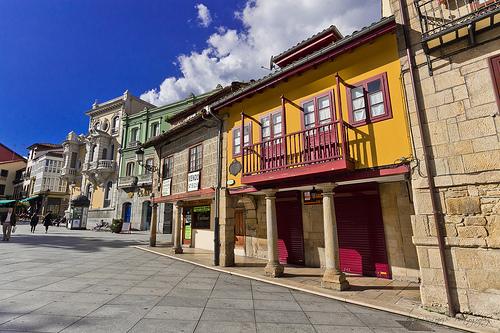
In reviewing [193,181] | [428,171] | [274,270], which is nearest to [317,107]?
[428,171]

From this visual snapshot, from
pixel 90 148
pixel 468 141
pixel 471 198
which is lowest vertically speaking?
pixel 471 198

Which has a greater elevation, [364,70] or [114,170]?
[114,170]

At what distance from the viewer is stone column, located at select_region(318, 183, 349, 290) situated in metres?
7.04

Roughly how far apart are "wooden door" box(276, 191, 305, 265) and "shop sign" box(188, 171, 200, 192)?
12.4 ft

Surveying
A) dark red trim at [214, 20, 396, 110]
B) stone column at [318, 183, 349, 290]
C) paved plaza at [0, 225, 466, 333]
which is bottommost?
paved plaza at [0, 225, 466, 333]

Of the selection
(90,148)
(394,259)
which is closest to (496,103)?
(394,259)

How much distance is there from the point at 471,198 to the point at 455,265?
137 centimetres

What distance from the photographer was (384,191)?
836 centimetres

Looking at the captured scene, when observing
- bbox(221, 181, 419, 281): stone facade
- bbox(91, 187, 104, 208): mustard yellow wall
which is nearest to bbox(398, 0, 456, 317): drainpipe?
bbox(221, 181, 419, 281): stone facade

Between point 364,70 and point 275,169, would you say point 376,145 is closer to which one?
point 364,70

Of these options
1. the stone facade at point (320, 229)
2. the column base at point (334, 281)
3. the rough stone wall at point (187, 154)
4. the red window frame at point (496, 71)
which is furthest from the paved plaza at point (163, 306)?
the red window frame at point (496, 71)

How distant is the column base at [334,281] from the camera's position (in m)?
6.96

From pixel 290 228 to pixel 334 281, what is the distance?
151 inches

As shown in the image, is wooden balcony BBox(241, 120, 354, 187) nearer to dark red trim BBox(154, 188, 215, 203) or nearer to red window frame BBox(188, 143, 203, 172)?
dark red trim BBox(154, 188, 215, 203)
